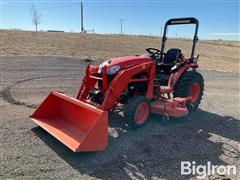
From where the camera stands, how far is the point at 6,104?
630cm

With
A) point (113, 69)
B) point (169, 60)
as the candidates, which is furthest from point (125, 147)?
point (169, 60)

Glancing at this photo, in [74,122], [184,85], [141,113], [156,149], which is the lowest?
[156,149]

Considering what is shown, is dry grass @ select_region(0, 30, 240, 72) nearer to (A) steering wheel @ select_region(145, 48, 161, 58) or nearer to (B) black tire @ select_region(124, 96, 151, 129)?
(A) steering wheel @ select_region(145, 48, 161, 58)

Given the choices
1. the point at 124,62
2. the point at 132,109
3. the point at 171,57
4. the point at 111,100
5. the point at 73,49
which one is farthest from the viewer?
the point at 73,49

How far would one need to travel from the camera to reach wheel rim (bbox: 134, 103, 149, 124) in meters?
4.85

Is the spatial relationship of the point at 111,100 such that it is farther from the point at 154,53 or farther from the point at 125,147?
the point at 154,53

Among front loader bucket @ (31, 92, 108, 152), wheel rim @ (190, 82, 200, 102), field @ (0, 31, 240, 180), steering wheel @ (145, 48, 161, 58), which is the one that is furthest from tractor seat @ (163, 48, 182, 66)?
front loader bucket @ (31, 92, 108, 152)

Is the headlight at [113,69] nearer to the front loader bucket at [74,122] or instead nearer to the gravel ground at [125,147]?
the front loader bucket at [74,122]

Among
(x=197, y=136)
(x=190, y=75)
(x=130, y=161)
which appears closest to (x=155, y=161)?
(x=130, y=161)

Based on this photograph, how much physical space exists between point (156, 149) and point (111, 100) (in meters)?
1.16

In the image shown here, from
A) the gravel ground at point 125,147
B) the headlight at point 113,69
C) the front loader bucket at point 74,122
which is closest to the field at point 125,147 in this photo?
the gravel ground at point 125,147

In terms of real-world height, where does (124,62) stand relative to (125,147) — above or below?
above

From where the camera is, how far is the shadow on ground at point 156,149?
12.1 feet

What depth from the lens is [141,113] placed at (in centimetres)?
498
